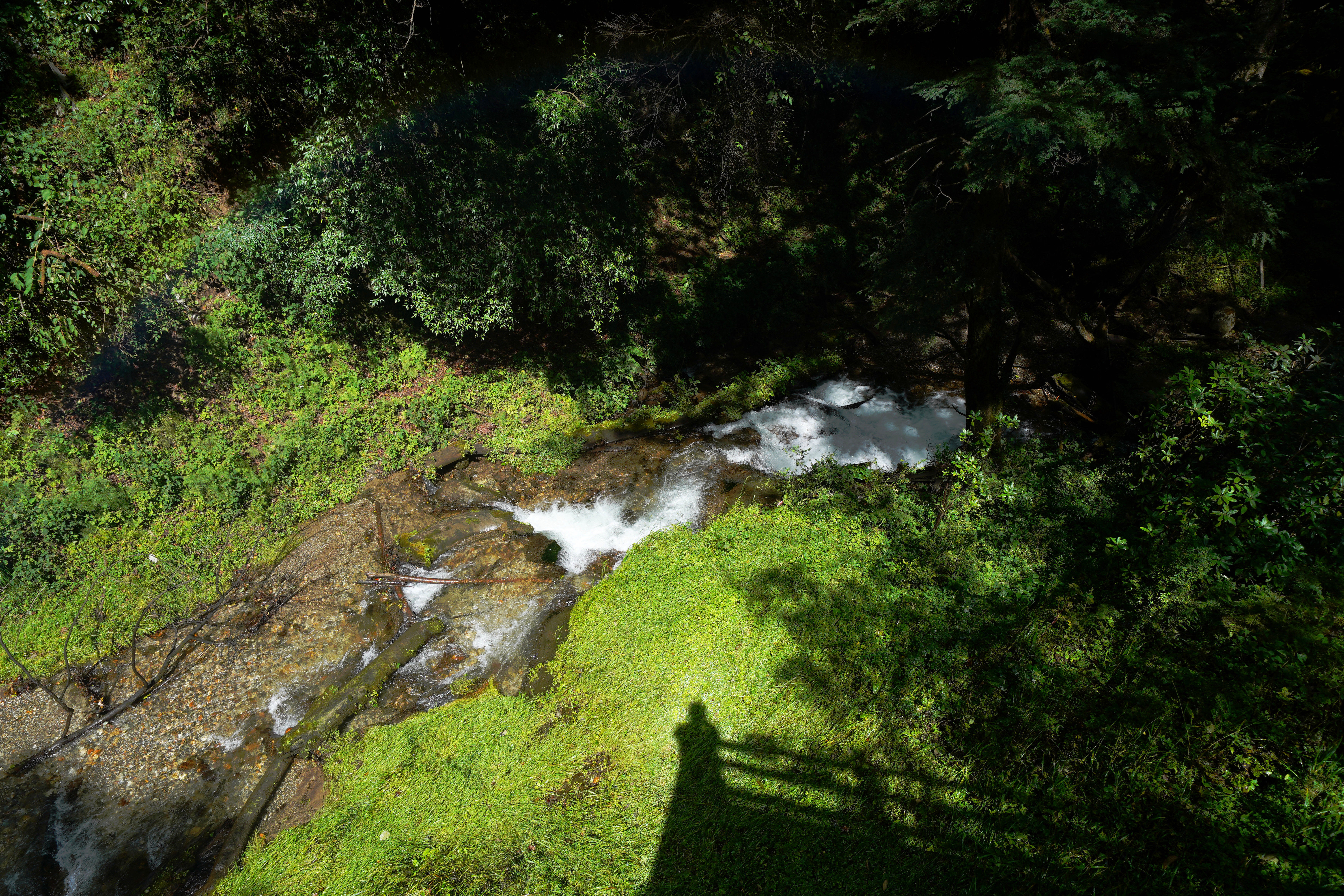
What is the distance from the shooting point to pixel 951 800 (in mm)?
4117

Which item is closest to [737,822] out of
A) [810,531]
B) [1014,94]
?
[810,531]

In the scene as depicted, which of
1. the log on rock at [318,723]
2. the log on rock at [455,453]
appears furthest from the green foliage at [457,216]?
the log on rock at [318,723]

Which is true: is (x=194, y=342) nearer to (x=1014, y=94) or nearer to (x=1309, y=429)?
(x=1014, y=94)

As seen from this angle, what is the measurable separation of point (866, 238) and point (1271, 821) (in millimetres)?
12202

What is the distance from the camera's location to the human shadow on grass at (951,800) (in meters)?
3.38

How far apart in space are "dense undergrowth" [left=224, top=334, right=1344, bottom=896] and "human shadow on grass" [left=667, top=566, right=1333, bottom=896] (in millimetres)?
16

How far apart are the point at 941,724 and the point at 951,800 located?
0.56 m

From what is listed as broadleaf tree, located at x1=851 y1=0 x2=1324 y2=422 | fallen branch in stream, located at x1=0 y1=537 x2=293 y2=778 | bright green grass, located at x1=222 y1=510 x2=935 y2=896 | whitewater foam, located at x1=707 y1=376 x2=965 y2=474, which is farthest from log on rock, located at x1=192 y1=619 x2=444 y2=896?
broadleaf tree, located at x1=851 y1=0 x2=1324 y2=422

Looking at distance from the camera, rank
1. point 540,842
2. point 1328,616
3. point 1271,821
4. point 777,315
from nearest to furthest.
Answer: point 1271,821 → point 1328,616 → point 540,842 → point 777,315

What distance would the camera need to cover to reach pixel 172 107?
8633mm

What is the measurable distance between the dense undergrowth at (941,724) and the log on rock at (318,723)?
35cm

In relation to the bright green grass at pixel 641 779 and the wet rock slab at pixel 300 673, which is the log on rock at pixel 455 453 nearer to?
the wet rock slab at pixel 300 673

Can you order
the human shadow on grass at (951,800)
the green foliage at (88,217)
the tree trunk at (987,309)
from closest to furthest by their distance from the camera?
the human shadow on grass at (951,800) < the tree trunk at (987,309) < the green foliage at (88,217)

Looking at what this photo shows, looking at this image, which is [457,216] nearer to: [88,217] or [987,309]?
[88,217]
